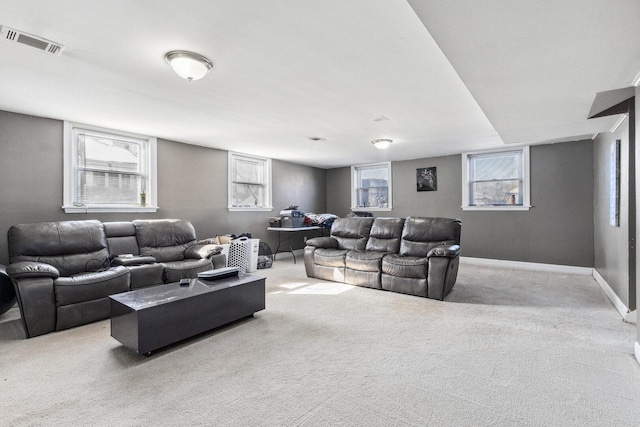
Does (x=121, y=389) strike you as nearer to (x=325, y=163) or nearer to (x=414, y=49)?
(x=414, y=49)

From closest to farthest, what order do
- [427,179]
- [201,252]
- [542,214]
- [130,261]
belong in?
[130,261] < [201,252] < [542,214] < [427,179]

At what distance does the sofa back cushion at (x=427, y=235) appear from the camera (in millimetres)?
4430

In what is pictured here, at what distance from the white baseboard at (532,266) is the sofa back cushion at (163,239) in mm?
5346

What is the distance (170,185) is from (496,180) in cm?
605

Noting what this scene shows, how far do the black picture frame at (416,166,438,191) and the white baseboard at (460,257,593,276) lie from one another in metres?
1.67

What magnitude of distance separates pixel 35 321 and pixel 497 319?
4.32 metres

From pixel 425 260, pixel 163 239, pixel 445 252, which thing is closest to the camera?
pixel 445 252


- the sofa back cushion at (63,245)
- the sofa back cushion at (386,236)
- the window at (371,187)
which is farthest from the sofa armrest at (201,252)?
the window at (371,187)

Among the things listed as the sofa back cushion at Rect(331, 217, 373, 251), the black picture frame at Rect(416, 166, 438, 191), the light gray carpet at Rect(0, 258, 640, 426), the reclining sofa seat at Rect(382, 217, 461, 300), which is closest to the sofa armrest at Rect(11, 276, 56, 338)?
the light gray carpet at Rect(0, 258, 640, 426)

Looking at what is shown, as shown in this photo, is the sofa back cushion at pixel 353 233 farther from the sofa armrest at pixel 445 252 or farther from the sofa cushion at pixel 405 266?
the sofa armrest at pixel 445 252

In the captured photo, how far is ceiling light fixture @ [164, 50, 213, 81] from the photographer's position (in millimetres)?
2342

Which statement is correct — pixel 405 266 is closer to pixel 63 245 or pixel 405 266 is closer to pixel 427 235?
pixel 427 235

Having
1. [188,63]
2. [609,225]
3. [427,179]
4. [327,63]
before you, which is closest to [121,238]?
[188,63]

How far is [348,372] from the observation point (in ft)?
6.95
